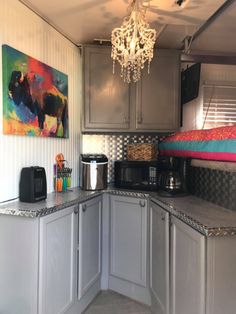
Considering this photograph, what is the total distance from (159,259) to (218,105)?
2.14 meters

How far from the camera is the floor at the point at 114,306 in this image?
2.31 metres

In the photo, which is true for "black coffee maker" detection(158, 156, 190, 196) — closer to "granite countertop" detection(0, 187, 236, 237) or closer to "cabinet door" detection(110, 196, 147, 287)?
"granite countertop" detection(0, 187, 236, 237)

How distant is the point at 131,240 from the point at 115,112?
121 centimetres

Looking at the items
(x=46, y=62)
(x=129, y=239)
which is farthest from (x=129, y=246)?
(x=46, y=62)

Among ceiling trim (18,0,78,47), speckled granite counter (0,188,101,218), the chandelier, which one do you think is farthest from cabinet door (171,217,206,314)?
ceiling trim (18,0,78,47)

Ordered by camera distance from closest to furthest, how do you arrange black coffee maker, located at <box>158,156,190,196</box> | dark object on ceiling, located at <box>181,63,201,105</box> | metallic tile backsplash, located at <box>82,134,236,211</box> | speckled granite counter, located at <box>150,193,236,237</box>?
speckled granite counter, located at <box>150,193,236,237</box>
metallic tile backsplash, located at <box>82,134,236,211</box>
black coffee maker, located at <box>158,156,190,196</box>
dark object on ceiling, located at <box>181,63,201,105</box>

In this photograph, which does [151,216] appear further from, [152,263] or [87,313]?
[87,313]

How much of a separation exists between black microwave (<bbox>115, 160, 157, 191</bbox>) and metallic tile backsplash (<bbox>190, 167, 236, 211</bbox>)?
38 centimetres

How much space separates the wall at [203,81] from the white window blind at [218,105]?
0.06m

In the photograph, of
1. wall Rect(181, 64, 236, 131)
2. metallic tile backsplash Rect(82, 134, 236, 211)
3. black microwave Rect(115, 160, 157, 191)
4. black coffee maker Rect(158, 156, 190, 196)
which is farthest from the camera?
wall Rect(181, 64, 236, 131)

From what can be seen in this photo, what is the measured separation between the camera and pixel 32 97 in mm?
2068

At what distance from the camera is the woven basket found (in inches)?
110

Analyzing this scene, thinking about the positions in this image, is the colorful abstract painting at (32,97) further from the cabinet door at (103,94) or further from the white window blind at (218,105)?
the white window blind at (218,105)

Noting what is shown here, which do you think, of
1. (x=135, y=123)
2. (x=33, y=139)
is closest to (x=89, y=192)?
(x=33, y=139)
